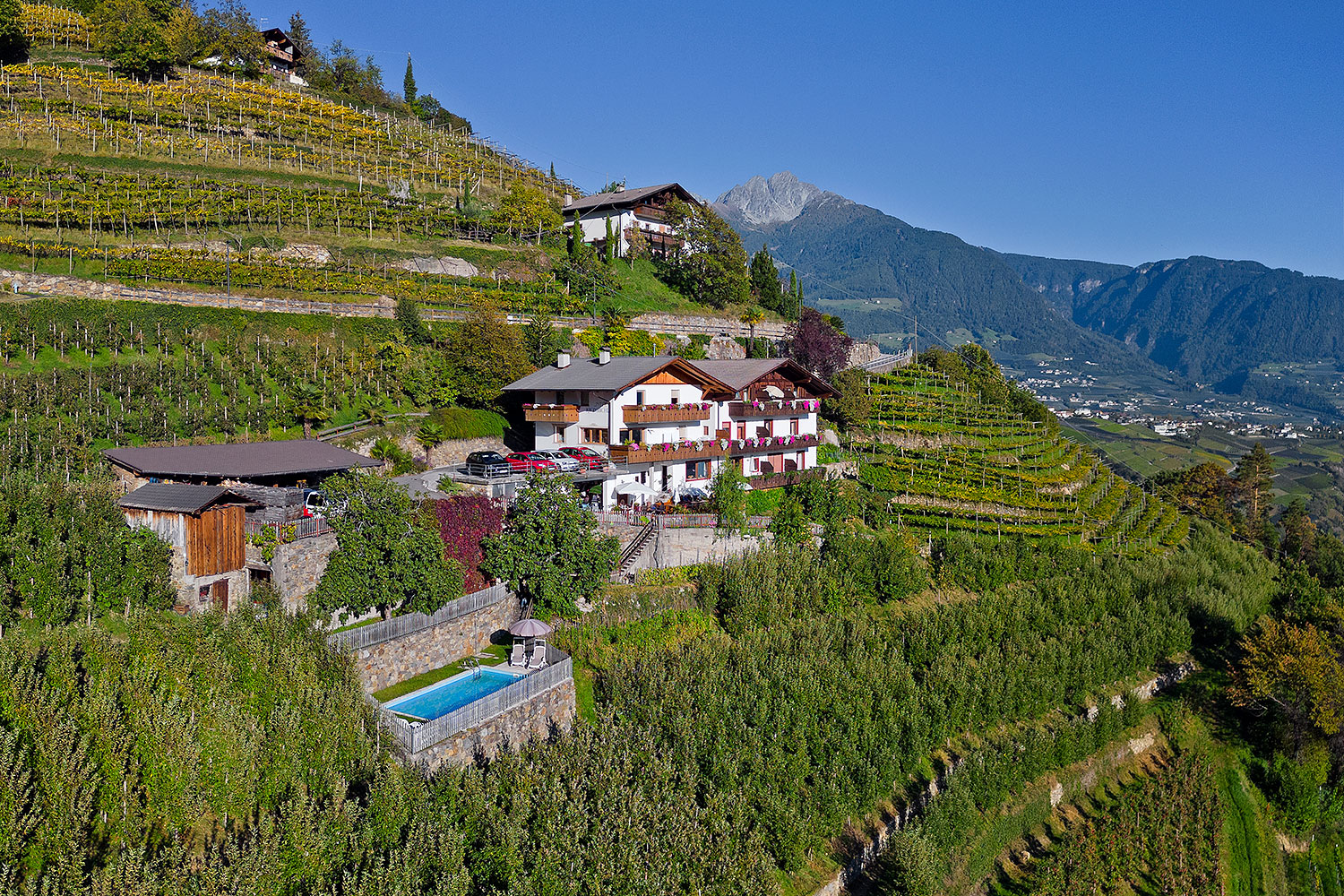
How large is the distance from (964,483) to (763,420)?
1442cm

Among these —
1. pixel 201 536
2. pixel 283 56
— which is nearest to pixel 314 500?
pixel 201 536

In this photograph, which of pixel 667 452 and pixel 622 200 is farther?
pixel 622 200

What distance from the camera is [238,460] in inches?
1335

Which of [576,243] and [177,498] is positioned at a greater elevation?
[576,243]

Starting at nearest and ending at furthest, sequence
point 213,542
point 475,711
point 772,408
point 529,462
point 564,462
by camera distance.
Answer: point 475,711 < point 213,542 < point 529,462 < point 564,462 < point 772,408

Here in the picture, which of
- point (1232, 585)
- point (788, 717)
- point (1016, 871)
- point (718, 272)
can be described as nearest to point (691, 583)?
point (788, 717)

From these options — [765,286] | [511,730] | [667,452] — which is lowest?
[511,730]

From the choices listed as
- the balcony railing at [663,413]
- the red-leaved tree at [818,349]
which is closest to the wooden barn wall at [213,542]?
the balcony railing at [663,413]

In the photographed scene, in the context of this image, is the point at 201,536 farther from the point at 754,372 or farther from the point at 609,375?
the point at 754,372

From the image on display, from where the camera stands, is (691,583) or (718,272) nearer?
(691,583)

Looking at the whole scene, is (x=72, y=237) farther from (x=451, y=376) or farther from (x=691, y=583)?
(x=691, y=583)

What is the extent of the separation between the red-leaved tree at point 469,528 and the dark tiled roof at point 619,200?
60.1m

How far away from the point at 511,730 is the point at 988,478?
136ft

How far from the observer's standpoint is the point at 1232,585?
51250 millimetres
